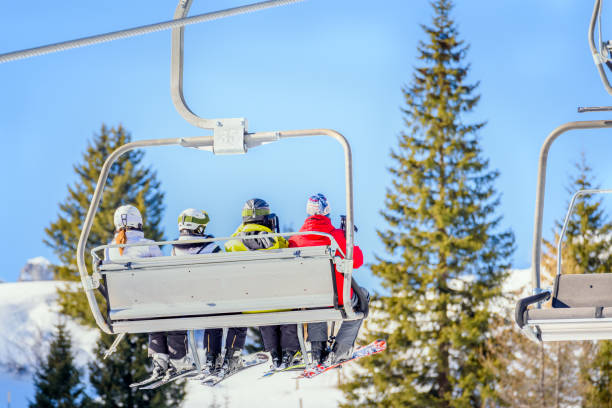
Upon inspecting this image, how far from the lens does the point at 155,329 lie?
21.0 ft

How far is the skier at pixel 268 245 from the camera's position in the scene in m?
6.83

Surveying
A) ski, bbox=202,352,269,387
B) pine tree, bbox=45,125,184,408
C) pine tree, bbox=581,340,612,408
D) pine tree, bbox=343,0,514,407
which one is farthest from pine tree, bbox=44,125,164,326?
ski, bbox=202,352,269,387

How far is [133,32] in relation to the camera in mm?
5551

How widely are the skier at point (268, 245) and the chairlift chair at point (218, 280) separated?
319 millimetres

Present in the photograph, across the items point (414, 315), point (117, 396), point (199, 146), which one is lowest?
point (117, 396)

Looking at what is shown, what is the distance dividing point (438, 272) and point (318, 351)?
25557 millimetres

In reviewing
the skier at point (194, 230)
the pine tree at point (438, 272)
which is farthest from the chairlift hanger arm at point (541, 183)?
the pine tree at point (438, 272)

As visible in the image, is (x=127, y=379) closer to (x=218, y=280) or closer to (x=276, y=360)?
(x=276, y=360)

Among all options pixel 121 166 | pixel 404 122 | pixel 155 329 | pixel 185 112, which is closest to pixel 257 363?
pixel 155 329

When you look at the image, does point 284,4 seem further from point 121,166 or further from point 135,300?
point 121,166

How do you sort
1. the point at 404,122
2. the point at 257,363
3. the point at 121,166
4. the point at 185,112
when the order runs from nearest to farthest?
the point at 185,112 → the point at 257,363 → the point at 404,122 → the point at 121,166

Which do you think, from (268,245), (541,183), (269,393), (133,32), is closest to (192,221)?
(268,245)

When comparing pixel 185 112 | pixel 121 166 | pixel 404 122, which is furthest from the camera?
pixel 121 166

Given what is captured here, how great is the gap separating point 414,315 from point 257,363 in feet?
82.9
